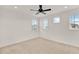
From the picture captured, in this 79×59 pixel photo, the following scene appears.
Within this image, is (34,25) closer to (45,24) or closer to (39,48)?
(45,24)

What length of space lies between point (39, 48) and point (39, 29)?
304 millimetres

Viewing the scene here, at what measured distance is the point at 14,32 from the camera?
5.11 ft

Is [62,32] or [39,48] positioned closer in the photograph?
[39,48]

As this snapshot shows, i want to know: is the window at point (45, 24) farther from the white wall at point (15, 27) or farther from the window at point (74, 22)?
the window at point (74, 22)

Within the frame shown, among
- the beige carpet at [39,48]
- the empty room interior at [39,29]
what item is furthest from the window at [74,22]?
the beige carpet at [39,48]

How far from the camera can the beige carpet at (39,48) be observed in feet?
4.73

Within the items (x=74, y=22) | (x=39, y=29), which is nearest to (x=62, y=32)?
(x=74, y=22)

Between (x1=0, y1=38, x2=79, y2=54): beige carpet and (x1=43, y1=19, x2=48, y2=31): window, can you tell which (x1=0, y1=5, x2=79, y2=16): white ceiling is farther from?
(x1=0, y1=38, x2=79, y2=54): beige carpet

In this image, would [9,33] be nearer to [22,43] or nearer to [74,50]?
[22,43]

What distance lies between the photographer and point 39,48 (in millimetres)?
1483

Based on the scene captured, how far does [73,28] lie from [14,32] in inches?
39.0

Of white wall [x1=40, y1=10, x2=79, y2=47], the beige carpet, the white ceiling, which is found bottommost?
the beige carpet

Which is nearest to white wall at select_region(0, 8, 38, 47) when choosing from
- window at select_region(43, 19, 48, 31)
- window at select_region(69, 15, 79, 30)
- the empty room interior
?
the empty room interior

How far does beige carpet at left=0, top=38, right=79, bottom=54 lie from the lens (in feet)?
4.73
